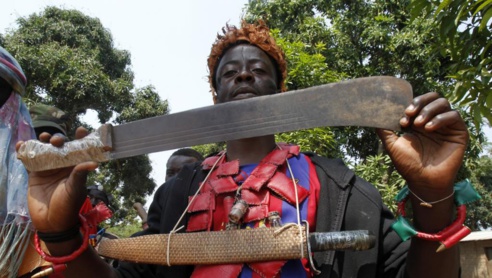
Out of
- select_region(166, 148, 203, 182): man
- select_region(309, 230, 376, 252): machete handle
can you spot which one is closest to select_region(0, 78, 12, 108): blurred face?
select_region(309, 230, 376, 252): machete handle

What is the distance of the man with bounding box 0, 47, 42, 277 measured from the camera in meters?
2.29

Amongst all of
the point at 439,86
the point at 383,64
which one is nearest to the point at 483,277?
the point at 439,86

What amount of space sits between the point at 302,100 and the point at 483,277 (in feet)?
34.7

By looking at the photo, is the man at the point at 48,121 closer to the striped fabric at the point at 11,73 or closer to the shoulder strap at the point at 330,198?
the striped fabric at the point at 11,73

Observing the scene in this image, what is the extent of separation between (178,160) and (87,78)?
6898 mm

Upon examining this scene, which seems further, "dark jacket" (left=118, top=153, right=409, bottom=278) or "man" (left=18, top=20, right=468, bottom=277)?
"dark jacket" (left=118, top=153, right=409, bottom=278)

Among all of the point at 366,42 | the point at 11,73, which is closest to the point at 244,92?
the point at 11,73

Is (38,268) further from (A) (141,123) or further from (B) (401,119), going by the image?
(B) (401,119)

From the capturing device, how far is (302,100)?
61.7 inches

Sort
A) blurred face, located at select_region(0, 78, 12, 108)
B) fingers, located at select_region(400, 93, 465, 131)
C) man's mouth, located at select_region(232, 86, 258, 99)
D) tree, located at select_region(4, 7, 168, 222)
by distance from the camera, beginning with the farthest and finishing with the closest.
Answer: tree, located at select_region(4, 7, 168, 222), blurred face, located at select_region(0, 78, 12, 108), man's mouth, located at select_region(232, 86, 258, 99), fingers, located at select_region(400, 93, 465, 131)

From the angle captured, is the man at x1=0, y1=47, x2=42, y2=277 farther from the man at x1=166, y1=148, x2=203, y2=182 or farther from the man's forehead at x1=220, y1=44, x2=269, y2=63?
the man at x1=166, y1=148, x2=203, y2=182

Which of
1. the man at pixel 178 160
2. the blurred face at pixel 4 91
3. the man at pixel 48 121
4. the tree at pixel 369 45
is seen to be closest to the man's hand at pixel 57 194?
the blurred face at pixel 4 91

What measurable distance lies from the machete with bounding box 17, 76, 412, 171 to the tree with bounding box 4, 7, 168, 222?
328 inches

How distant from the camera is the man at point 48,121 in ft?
10.3
